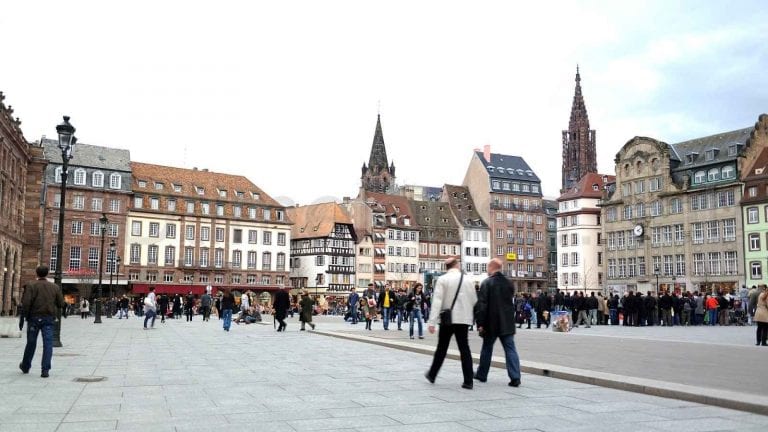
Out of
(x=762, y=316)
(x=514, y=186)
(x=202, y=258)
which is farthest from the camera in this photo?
(x=514, y=186)

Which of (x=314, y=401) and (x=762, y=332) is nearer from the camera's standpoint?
(x=314, y=401)

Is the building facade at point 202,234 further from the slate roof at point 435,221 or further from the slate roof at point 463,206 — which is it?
the slate roof at point 463,206

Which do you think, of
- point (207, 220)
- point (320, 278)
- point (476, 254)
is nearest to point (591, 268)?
point (476, 254)

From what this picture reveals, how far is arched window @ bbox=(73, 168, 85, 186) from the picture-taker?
257ft

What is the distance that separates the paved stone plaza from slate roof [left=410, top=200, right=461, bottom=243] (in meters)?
89.8

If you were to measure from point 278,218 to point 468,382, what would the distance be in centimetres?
8215

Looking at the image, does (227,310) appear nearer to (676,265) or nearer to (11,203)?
(11,203)

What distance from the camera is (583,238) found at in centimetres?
9306

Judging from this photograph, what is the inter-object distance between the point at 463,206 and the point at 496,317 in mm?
97411

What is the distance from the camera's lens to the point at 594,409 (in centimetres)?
842

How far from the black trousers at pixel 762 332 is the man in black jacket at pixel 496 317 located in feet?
39.9

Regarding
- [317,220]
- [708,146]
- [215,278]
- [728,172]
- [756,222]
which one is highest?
[708,146]

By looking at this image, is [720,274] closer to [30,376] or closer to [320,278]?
[320,278]

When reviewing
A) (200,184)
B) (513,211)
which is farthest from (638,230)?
(200,184)
